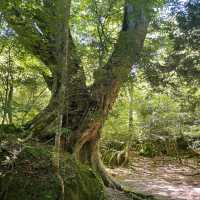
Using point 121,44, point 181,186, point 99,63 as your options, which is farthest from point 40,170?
point 181,186

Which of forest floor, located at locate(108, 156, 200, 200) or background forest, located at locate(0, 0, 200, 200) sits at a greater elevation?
background forest, located at locate(0, 0, 200, 200)

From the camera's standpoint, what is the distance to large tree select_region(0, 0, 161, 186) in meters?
4.93

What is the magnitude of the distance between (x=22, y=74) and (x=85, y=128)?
1.66 meters

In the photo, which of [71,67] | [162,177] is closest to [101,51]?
[71,67]

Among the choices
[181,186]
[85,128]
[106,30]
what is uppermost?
[106,30]

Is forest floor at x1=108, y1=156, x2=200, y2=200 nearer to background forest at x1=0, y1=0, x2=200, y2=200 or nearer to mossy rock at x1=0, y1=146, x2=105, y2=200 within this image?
mossy rock at x1=0, y1=146, x2=105, y2=200

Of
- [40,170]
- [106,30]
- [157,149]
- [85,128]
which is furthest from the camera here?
[157,149]

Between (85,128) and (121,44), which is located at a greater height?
(121,44)

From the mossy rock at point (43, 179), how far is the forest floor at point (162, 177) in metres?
1.40

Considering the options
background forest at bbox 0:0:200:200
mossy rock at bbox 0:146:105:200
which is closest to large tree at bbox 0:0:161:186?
background forest at bbox 0:0:200:200

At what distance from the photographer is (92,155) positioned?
7684 millimetres

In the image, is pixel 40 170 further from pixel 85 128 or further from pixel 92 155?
pixel 92 155

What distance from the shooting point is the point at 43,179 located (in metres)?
4.67

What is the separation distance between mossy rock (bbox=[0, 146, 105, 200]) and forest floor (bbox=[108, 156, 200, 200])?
1.40 metres
